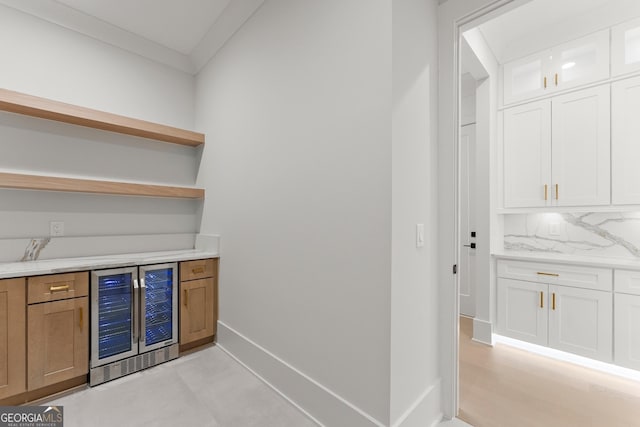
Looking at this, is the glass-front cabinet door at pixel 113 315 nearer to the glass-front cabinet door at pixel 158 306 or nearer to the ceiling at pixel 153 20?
the glass-front cabinet door at pixel 158 306

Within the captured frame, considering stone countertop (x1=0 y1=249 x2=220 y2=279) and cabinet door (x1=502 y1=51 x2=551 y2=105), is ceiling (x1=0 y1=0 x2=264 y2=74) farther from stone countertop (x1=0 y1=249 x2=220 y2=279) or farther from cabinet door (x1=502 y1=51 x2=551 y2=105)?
cabinet door (x1=502 y1=51 x2=551 y2=105)

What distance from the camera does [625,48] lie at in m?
2.39

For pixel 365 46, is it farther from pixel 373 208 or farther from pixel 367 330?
pixel 367 330

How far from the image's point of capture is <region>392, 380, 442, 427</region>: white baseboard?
1.45 metres

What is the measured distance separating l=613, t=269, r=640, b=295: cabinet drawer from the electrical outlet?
4.77 metres

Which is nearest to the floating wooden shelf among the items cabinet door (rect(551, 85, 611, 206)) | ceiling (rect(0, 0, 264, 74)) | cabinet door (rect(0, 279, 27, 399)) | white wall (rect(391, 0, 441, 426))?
cabinet door (rect(0, 279, 27, 399))

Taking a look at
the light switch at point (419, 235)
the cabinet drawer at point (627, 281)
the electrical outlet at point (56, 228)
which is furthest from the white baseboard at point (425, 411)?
the electrical outlet at point (56, 228)

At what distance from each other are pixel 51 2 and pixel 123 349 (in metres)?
2.94

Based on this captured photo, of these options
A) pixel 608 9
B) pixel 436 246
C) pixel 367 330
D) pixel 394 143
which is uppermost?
pixel 608 9

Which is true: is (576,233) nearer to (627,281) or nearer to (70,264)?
(627,281)

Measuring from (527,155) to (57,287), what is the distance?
4.33 m

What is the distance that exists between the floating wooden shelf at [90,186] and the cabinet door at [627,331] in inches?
158

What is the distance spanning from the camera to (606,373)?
2322mm

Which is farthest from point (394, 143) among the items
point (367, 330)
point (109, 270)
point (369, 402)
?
point (109, 270)
